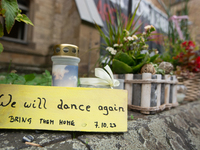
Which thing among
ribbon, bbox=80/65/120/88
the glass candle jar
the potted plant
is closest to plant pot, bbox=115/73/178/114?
the potted plant

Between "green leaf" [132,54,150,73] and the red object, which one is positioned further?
the red object

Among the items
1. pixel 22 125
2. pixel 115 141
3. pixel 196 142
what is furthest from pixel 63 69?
pixel 196 142

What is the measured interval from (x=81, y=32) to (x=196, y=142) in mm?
2215

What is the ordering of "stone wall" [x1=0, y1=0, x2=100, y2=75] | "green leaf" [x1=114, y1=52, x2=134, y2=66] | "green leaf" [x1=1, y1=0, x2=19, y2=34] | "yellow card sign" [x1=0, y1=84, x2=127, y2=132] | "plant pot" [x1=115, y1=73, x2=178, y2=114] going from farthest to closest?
"stone wall" [x1=0, y1=0, x2=100, y2=75] → "green leaf" [x1=114, y1=52, x2=134, y2=66] → "plant pot" [x1=115, y1=73, x2=178, y2=114] → "yellow card sign" [x1=0, y1=84, x2=127, y2=132] → "green leaf" [x1=1, y1=0, x2=19, y2=34]

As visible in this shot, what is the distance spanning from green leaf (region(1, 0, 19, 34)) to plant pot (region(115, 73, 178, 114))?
84 centimetres

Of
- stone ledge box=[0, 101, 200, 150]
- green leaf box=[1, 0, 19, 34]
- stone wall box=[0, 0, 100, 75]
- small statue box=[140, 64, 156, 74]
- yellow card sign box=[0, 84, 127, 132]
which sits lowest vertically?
stone ledge box=[0, 101, 200, 150]

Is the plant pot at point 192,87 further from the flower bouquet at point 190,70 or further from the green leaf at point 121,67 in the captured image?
the green leaf at point 121,67

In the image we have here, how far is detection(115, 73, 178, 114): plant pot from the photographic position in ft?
3.11

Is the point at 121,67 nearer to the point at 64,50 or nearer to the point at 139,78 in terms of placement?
the point at 139,78

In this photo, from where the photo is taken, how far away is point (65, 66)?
0.65 m

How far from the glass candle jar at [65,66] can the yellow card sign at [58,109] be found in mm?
72

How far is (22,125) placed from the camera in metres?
0.57

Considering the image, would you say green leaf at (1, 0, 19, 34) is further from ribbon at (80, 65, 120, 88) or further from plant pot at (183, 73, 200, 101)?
plant pot at (183, 73, 200, 101)

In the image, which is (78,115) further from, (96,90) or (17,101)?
(17,101)
